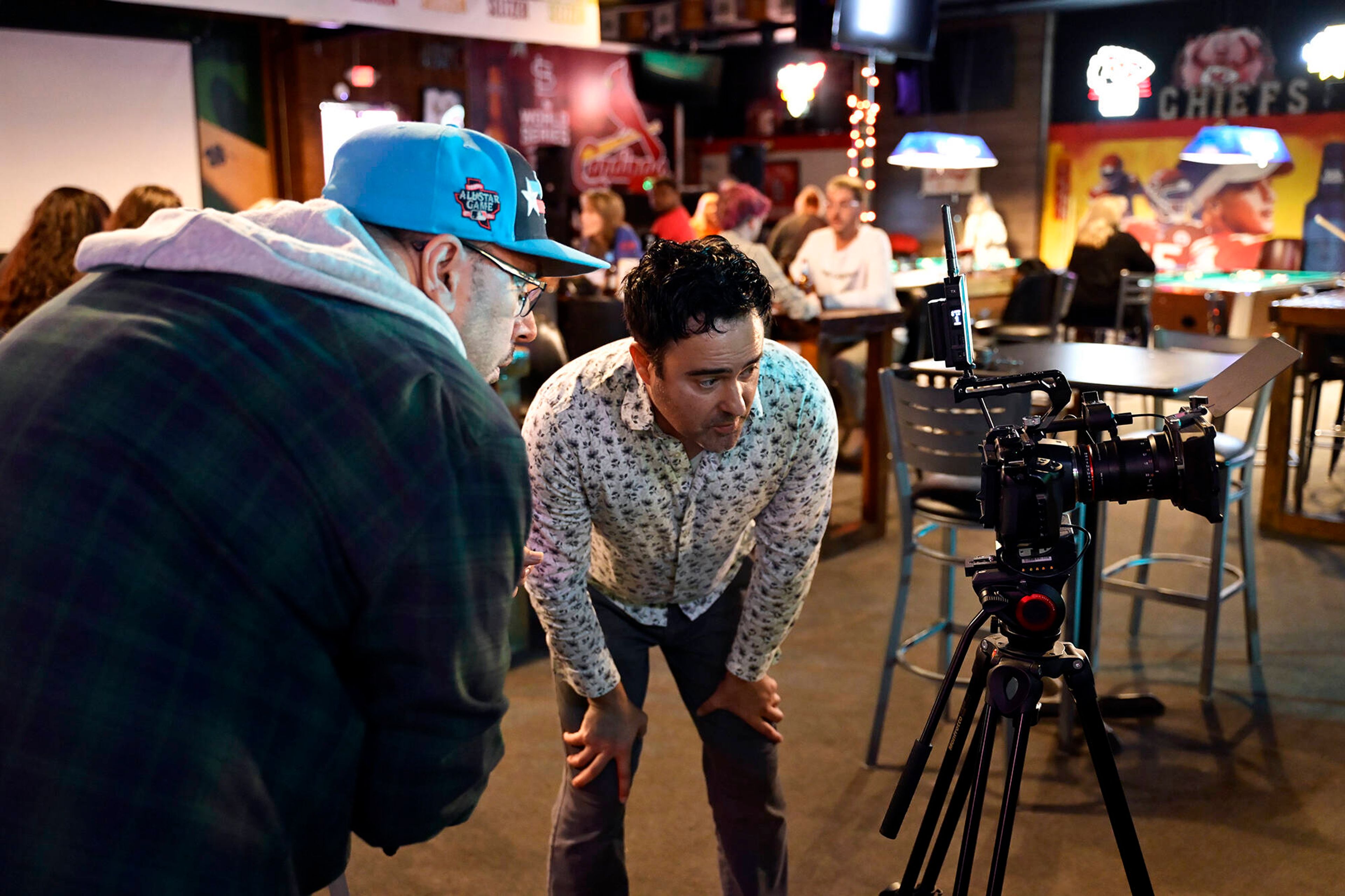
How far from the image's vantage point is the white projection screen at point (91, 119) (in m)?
6.66

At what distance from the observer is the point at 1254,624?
338cm

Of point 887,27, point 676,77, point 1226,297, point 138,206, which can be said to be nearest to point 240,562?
point 138,206

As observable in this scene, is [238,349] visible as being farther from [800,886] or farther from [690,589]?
[800,886]

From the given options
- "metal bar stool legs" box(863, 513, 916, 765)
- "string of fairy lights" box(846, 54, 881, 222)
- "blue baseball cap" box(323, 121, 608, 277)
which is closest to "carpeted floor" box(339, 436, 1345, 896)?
"metal bar stool legs" box(863, 513, 916, 765)

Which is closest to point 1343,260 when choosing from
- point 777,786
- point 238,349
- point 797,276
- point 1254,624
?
point 797,276

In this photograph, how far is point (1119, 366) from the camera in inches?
122

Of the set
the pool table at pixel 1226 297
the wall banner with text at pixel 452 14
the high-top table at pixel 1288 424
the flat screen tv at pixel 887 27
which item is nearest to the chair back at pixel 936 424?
the high-top table at pixel 1288 424

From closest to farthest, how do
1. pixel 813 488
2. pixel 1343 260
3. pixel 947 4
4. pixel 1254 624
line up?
pixel 813 488, pixel 1254 624, pixel 1343 260, pixel 947 4

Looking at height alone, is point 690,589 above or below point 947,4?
below

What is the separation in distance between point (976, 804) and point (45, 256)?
8.33 ft

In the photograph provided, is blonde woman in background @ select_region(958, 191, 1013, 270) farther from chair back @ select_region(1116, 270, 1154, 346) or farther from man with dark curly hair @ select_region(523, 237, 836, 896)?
man with dark curly hair @ select_region(523, 237, 836, 896)

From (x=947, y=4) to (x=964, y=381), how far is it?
1086 cm

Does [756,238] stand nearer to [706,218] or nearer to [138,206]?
[706,218]

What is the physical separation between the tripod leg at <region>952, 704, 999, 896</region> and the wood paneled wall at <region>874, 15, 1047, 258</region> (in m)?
10.6
